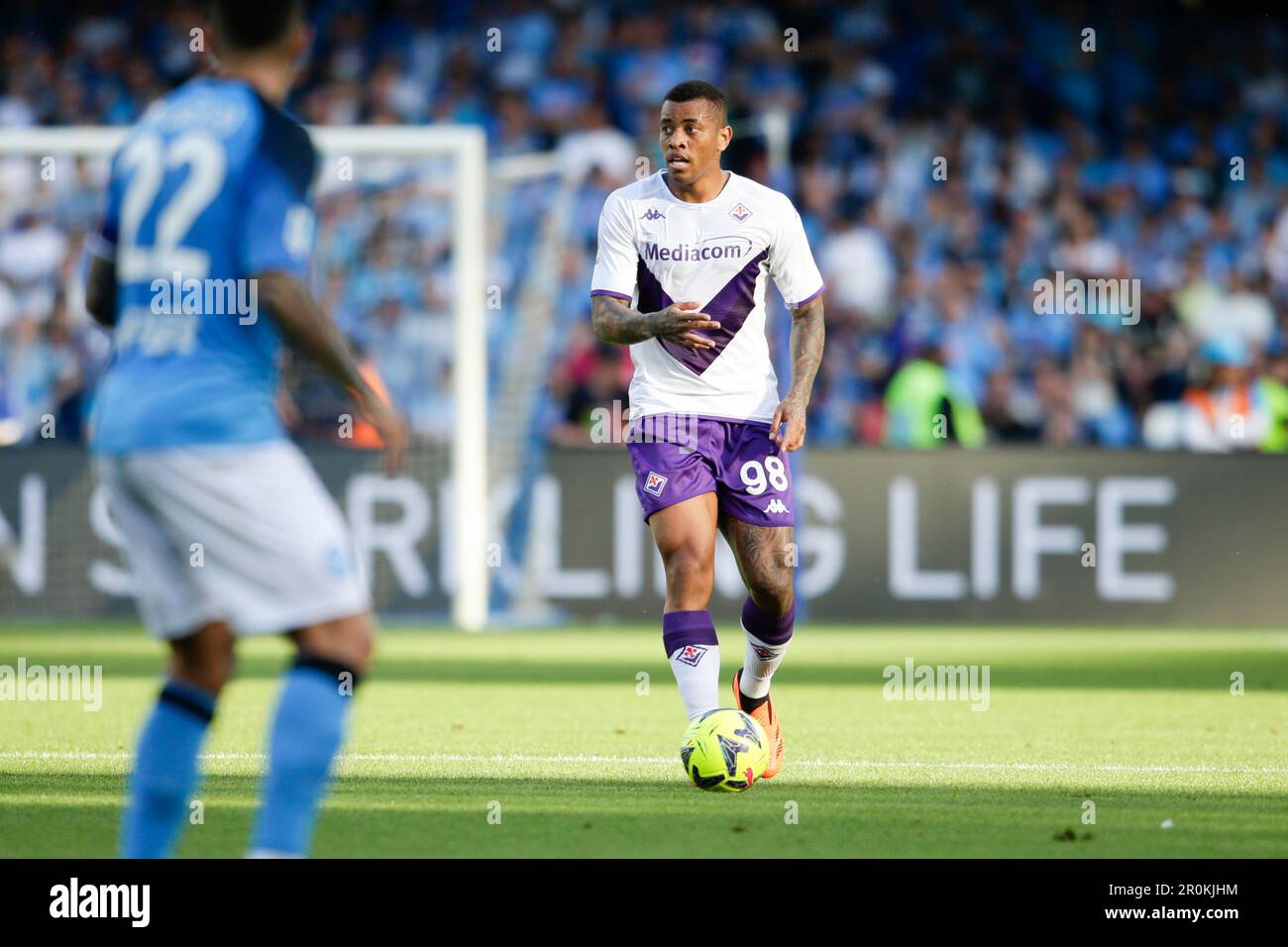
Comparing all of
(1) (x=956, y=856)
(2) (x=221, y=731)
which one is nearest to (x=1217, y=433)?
(2) (x=221, y=731)

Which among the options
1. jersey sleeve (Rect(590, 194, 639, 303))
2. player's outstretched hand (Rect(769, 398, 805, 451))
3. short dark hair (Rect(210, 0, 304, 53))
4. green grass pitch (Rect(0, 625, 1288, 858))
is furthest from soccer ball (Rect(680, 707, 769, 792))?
short dark hair (Rect(210, 0, 304, 53))

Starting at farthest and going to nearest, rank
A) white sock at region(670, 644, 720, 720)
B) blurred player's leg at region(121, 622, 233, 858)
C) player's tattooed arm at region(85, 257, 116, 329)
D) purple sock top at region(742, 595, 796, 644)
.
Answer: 1. purple sock top at region(742, 595, 796, 644)
2. white sock at region(670, 644, 720, 720)
3. player's tattooed arm at region(85, 257, 116, 329)
4. blurred player's leg at region(121, 622, 233, 858)

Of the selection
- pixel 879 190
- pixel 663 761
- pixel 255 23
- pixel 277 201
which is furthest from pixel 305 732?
pixel 879 190

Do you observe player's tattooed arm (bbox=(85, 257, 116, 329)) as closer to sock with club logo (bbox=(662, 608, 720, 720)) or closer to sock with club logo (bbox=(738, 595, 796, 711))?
sock with club logo (bbox=(662, 608, 720, 720))

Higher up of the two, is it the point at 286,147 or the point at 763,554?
the point at 286,147

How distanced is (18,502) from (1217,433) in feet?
31.3

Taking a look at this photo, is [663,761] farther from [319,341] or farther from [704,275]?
[319,341]

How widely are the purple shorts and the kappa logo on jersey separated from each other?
0.48m

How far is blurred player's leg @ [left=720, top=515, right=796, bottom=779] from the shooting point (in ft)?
23.8

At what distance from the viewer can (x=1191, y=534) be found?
1528 cm

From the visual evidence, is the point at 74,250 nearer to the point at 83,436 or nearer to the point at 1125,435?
the point at 83,436

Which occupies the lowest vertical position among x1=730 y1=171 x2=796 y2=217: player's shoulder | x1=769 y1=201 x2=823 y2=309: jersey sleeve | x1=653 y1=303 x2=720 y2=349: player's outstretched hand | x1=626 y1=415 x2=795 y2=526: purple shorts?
x1=626 y1=415 x2=795 y2=526: purple shorts

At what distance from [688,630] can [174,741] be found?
2.74 metres

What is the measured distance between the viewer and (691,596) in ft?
23.0
